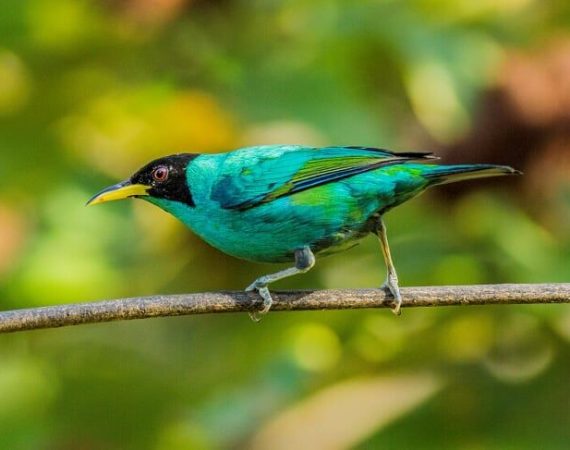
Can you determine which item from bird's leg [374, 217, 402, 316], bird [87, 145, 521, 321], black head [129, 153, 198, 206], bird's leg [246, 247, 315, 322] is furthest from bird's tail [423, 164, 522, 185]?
black head [129, 153, 198, 206]

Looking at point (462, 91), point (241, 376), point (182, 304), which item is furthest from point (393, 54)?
point (182, 304)

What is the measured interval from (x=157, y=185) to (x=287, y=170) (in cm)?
46

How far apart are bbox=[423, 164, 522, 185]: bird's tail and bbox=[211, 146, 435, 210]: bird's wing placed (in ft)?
0.24

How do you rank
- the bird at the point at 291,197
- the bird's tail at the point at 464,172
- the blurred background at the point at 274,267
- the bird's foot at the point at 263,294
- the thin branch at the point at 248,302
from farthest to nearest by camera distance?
the blurred background at the point at 274,267, the bird at the point at 291,197, the bird's tail at the point at 464,172, the bird's foot at the point at 263,294, the thin branch at the point at 248,302

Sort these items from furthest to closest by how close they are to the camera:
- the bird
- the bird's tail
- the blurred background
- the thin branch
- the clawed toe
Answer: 1. the blurred background
2. the bird
3. the bird's tail
4. the clawed toe
5. the thin branch

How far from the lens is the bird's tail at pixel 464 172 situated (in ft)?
11.7

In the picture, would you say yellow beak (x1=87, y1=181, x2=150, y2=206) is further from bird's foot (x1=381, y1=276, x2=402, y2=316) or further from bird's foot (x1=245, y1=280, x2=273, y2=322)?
bird's foot (x1=381, y1=276, x2=402, y2=316)

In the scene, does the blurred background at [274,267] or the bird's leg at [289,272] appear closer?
the bird's leg at [289,272]

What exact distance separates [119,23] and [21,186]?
2.47 feet

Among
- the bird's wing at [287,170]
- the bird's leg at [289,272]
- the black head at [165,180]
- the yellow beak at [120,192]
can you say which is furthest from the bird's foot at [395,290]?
the yellow beak at [120,192]

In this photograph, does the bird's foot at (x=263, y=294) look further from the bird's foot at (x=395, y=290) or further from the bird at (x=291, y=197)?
the bird's foot at (x=395, y=290)

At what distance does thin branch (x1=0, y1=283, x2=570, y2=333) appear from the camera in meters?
2.78

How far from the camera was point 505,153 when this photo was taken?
4734 millimetres

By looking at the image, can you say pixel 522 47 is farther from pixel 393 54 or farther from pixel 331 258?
pixel 331 258
